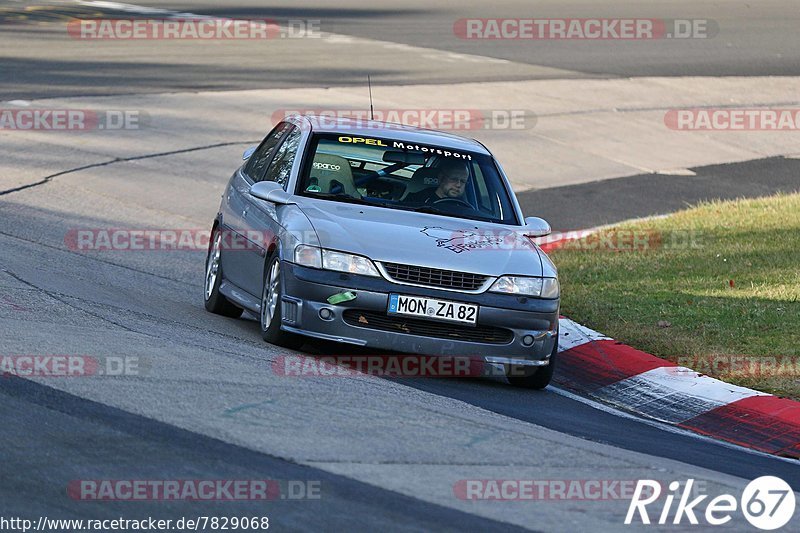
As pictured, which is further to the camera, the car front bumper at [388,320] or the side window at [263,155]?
the side window at [263,155]

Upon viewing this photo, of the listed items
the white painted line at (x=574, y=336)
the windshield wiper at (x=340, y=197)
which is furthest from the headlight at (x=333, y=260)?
the white painted line at (x=574, y=336)

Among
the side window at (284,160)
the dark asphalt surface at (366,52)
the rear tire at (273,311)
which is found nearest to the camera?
the rear tire at (273,311)

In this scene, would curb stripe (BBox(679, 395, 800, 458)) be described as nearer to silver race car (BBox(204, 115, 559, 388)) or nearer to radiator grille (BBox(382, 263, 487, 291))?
silver race car (BBox(204, 115, 559, 388))

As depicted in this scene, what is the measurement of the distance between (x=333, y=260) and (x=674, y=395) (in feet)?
8.02

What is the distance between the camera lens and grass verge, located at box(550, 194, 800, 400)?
1012 centimetres

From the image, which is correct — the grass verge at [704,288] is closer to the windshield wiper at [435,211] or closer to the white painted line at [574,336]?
the white painted line at [574,336]

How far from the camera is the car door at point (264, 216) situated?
952 centimetres

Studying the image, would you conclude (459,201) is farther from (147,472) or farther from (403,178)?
(147,472)

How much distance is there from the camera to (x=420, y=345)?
870 cm

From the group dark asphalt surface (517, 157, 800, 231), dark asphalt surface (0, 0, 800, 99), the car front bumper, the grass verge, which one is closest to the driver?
the car front bumper

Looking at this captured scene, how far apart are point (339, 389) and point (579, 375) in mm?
2831

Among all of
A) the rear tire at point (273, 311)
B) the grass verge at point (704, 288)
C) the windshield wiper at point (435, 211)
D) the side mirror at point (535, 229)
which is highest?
the windshield wiper at point (435, 211)

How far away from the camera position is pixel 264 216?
31.8 feet

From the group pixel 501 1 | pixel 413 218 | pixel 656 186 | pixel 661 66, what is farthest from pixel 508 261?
pixel 501 1
